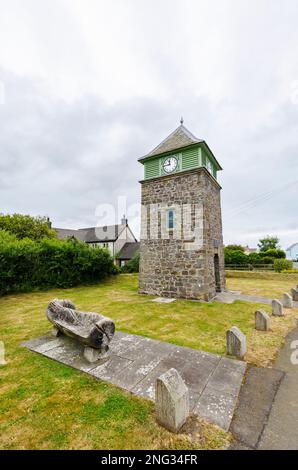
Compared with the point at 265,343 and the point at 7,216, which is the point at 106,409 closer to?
the point at 265,343

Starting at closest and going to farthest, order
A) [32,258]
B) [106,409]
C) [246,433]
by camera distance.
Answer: [246,433] → [106,409] → [32,258]

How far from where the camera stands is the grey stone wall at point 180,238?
986 cm

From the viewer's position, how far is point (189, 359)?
13.9ft

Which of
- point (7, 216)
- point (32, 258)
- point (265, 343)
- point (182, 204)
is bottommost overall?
point (265, 343)

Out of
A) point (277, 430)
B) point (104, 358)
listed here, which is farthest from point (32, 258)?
point (277, 430)

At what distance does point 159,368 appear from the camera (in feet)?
12.8

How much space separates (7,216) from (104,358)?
23.2 metres

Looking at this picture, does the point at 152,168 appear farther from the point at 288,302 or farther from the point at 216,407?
the point at 216,407

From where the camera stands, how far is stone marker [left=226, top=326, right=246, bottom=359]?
435cm

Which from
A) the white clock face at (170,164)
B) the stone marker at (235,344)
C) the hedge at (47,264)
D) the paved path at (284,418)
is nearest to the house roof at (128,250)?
the hedge at (47,264)

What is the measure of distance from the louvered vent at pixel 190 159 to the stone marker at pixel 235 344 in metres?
7.99

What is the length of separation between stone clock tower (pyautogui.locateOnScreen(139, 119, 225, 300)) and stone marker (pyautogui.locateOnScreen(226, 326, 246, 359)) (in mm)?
5151

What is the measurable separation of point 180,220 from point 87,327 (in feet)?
23.7
